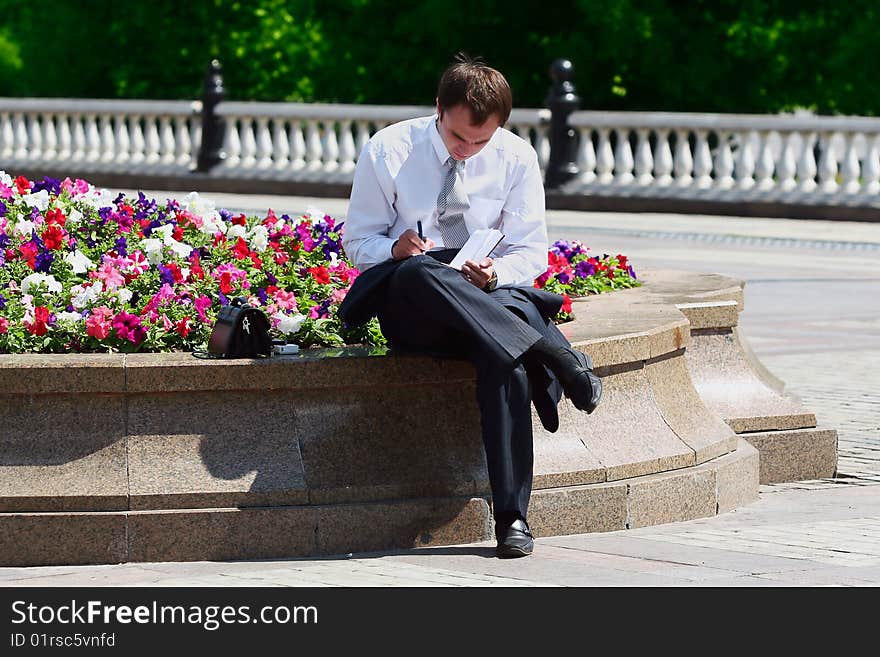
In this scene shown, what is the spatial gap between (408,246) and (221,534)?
1.08 metres

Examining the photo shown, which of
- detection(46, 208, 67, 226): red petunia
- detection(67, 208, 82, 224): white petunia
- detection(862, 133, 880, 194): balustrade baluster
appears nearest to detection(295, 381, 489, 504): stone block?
detection(46, 208, 67, 226): red petunia

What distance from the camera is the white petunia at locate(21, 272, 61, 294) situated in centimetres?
732

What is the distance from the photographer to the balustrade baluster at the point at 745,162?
23609 mm

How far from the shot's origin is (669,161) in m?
24.5

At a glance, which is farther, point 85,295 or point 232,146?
point 232,146

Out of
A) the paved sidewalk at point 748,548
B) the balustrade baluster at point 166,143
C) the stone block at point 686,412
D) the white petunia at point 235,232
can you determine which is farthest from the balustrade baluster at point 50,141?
the stone block at point 686,412

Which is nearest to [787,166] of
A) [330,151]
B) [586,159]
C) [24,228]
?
[586,159]

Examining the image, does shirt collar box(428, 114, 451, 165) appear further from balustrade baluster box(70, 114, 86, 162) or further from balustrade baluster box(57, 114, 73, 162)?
balustrade baluster box(57, 114, 73, 162)

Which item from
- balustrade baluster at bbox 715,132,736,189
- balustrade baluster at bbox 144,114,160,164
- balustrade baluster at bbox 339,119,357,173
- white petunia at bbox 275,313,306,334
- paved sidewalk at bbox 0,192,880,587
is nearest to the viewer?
paved sidewalk at bbox 0,192,880,587

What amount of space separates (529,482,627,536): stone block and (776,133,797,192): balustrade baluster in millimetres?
16790

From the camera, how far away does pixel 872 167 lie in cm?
2255

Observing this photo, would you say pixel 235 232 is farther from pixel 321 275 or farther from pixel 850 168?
pixel 850 168
